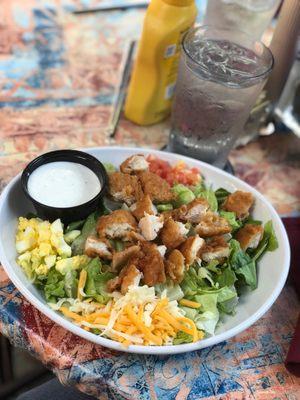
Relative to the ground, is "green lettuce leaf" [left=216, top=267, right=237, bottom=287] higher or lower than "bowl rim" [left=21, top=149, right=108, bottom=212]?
lower

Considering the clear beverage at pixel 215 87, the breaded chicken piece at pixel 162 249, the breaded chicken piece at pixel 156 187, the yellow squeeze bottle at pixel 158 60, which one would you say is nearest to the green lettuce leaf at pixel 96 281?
the breaded chicken piece at pixel 162 249

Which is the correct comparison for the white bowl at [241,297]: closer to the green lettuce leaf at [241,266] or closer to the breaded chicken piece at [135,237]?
the green lettuce leaf at [241,266]

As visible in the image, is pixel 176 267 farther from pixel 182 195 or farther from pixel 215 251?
pixel 182 195

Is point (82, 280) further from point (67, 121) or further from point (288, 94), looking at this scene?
point (288, 94)

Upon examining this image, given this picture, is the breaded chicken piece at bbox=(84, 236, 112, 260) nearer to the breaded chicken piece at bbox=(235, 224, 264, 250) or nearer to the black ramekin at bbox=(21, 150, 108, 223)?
the black ramekin at bbox=(21, 150, 108, 223)

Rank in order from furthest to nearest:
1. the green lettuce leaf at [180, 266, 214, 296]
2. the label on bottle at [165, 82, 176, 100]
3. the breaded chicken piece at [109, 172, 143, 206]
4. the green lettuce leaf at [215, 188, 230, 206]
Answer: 1. the label on bottle at [165, 82, 176, 100]
2. the green lettuce leaf at [215, 188, 230, 206]
3. the breaded chicken piece at [109, 172, 143, 206]
4. the green lettuce leaf at [180, 266, 214, 296]

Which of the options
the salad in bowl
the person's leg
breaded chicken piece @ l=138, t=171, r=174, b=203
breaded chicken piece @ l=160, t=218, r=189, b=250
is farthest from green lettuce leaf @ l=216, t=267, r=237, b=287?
the person's leg

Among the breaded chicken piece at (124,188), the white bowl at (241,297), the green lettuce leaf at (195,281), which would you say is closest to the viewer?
the white bowl at (241,297)
